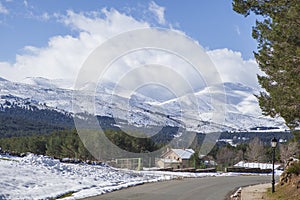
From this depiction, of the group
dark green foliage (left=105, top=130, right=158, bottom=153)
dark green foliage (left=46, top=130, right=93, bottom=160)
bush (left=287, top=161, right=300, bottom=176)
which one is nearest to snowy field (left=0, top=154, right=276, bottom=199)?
bush (left=287, top=161, right=300, bottom=176)

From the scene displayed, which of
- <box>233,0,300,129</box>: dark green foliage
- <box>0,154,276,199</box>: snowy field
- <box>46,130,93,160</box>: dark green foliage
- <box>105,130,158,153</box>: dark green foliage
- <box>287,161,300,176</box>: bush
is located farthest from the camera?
<box>46,130,93,160</box>: dark green foliage

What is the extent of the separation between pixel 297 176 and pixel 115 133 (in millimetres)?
40833

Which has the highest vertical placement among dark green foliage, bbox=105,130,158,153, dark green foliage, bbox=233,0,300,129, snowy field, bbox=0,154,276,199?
dark green foliage, bbox=233,0,300,129

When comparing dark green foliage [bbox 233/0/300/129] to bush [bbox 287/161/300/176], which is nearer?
dark green foliage [bbox 233/0/300/129]

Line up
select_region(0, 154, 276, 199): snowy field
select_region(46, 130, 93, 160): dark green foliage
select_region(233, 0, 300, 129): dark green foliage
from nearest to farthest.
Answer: select_region(233, 0, 300, 129): dark green foliage
select_region(0, 154, 276, 199): snowy field
select_region(46, 130, 93, 160): dark green foliage

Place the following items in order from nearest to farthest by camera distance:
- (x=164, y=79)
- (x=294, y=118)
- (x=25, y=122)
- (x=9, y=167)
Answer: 1. (x=294, y=118)
2. (x=9, y=167)
3. (x=164, y=79)
4. (x=25, y=122)

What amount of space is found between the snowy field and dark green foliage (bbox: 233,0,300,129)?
26.7 feet

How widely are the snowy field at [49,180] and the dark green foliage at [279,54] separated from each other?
812 centimetres

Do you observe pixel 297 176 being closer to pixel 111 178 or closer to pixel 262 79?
pixel 262 79

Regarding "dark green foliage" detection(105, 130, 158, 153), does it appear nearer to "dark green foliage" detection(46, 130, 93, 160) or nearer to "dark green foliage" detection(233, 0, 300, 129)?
"dark green foliage" detection(46, 130, 93, 160)

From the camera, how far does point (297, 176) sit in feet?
59.5

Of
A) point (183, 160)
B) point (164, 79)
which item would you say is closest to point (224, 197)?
point (164, 79)

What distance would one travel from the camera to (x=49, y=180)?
19750 millimetres

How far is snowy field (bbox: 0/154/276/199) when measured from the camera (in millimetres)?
16328
